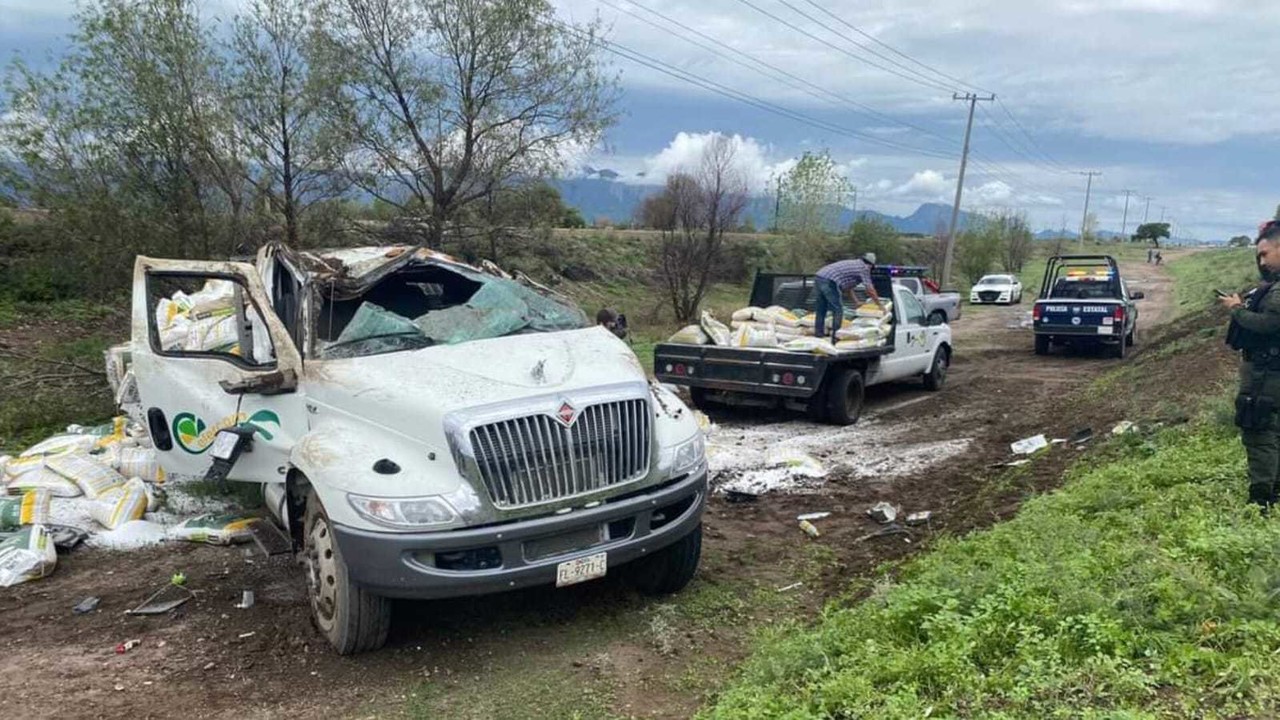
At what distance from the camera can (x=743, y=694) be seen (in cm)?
343

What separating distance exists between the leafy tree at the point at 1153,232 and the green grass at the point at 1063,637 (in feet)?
404

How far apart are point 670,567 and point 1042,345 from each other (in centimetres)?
1520

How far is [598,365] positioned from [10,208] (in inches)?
462

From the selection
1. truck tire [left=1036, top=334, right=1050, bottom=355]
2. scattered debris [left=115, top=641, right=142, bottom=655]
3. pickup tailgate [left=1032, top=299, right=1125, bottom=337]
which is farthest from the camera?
truck tire [left=1036, top=334, right=1050, bottom=355]

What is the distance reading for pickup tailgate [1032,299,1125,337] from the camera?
16.0 metres

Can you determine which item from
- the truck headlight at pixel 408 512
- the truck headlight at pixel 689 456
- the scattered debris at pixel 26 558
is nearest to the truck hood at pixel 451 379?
the truck headlight at pixel 408 512

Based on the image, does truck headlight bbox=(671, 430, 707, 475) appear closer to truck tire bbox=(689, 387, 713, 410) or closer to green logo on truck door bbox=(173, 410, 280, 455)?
green logo on truck door bbox=(173, 410, 280, 455)

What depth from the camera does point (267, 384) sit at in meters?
4.80

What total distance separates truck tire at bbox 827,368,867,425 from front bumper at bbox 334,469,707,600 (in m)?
5.98

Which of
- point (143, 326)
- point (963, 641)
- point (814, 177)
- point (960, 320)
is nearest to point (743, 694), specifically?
point (963, 641)

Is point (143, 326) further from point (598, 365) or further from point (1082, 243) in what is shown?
point (1082, 243)

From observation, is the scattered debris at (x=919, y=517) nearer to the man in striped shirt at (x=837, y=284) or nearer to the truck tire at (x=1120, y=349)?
the man in striped shirt at (x=837, y=284)

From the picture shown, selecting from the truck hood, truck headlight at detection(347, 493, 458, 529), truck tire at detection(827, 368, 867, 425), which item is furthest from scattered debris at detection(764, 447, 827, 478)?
truck headlight at detection(347, 493, 458, 529)

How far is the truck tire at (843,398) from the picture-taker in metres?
9.89
